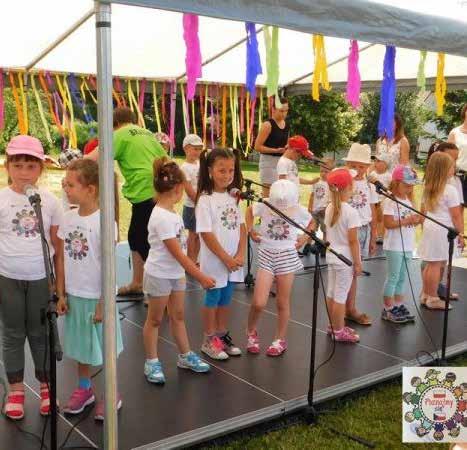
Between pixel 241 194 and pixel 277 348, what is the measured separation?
1.19 meters

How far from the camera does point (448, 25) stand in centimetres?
334

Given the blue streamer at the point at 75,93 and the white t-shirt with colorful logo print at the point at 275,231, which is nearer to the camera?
the white t-shirt with colorful logo print at the point at 275,231

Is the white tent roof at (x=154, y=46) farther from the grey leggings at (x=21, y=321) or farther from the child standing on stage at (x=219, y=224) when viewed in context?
the grey leggings at (x=21, y=321)

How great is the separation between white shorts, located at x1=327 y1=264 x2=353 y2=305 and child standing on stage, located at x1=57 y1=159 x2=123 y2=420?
1805 millimetres

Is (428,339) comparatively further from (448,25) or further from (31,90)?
(31,90)

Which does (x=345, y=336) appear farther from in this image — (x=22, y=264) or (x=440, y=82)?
(x=22, y=264)

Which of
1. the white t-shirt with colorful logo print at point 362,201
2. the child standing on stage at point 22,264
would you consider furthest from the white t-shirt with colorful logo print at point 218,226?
the white t-shirt with colorful logo print at point 362,201

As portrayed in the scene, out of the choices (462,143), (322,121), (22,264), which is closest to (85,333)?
(22,264)

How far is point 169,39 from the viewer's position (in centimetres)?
592

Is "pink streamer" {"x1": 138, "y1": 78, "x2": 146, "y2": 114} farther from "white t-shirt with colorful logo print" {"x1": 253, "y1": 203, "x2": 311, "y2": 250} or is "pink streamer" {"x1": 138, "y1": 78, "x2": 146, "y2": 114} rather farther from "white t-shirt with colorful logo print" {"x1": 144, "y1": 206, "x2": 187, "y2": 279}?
"white t-shirt with colorful logo print" {"x1": 144, "y1": 206, "x2": 187, "y2": 279}

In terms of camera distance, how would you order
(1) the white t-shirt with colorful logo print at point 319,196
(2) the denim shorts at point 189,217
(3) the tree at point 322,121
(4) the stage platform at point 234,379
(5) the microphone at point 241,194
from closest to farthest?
(4) the stage platform at point 234,379 → (5) the microphone at point 241,194 → (2) the denim shorts at point 189,217 → (1) the white t-shirt with colorful logo print at point 319,196 → (3) the tree at point 322,121

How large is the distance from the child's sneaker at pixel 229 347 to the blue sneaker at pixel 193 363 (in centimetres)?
28

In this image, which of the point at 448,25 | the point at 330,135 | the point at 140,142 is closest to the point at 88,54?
the point at 140,142

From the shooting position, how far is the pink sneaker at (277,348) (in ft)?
12.9
